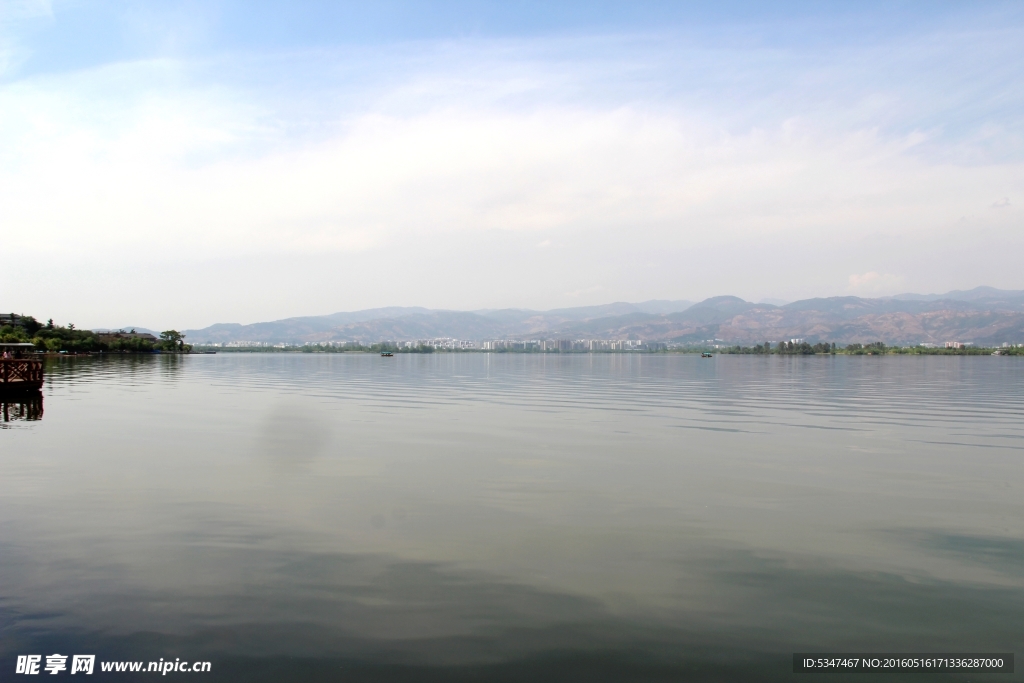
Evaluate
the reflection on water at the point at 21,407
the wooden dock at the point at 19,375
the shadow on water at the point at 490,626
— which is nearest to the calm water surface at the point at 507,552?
the shadow on water at the point at 490,626

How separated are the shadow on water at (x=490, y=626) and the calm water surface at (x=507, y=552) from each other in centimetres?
5

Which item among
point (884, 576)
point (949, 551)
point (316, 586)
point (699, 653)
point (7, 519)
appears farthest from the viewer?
point (7, 519)

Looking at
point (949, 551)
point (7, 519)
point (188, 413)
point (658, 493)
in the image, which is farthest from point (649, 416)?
point (7, 519)

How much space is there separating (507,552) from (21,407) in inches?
2077

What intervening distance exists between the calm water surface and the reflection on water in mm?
11069

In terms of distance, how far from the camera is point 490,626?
452 inches

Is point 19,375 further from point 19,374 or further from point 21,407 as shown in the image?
point 21,407

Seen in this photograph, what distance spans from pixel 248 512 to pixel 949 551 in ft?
61.4

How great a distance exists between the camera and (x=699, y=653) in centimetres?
1062

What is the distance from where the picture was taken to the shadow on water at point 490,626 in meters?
10.1

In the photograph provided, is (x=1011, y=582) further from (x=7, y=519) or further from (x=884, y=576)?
(x=7, y=519)

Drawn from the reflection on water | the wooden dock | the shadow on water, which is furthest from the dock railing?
the shadow on water

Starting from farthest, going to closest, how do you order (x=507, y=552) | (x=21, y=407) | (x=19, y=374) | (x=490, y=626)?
(x=19, y=374) < (x=21, y=407) < (x=507, y=552) < (x=490, y=626)

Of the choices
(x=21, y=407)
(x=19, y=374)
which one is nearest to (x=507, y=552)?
(x=21, y=407)
